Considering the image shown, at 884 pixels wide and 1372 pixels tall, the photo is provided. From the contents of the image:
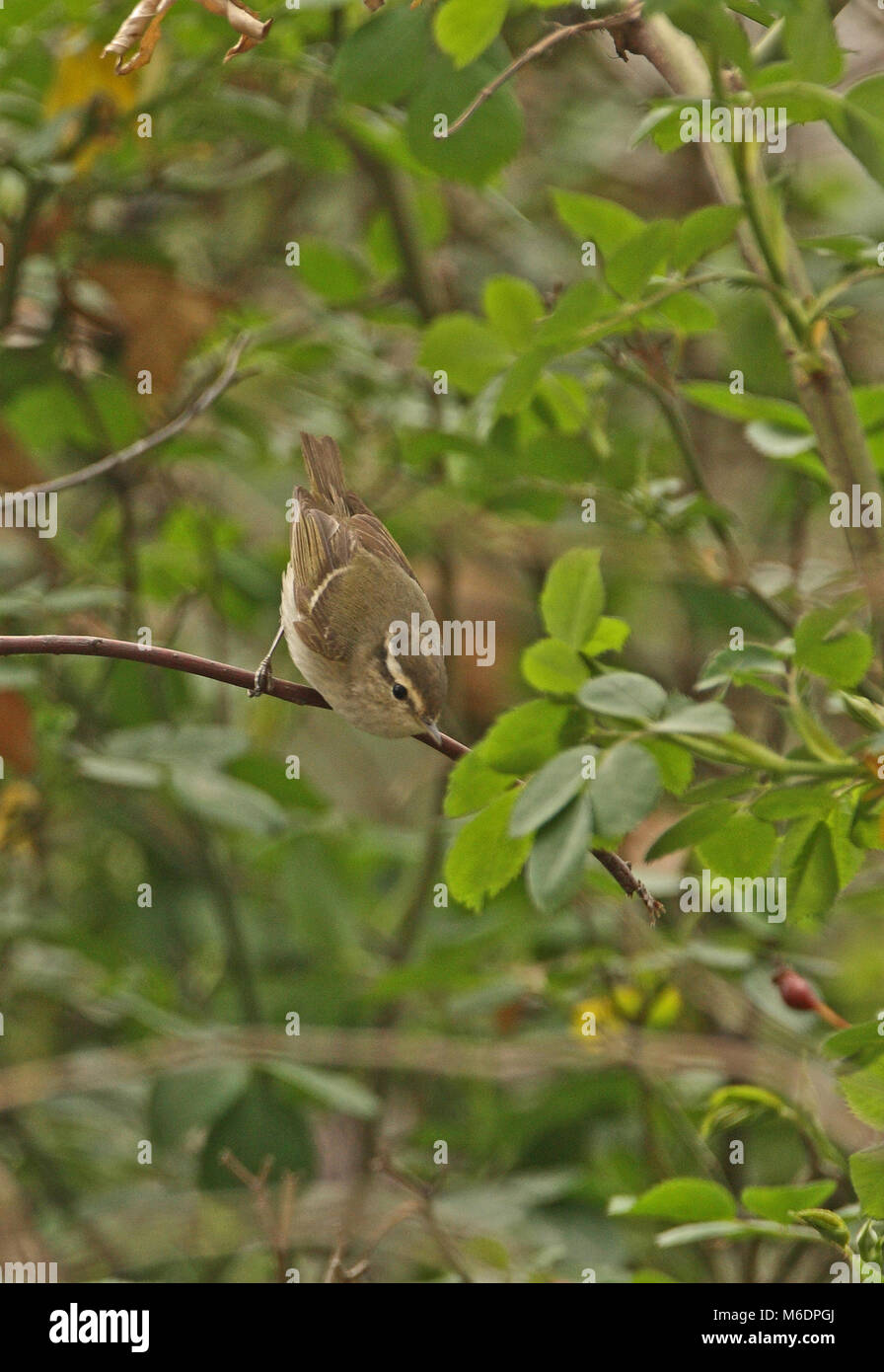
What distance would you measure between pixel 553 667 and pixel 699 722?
0.14 metres

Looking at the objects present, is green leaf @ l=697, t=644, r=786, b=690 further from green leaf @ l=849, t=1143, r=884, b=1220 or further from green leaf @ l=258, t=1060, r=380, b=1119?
green leaf @ l=258, t=1060, r=380, b=1119

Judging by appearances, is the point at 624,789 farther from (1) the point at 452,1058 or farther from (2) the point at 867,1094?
(1) the point at 452,1058

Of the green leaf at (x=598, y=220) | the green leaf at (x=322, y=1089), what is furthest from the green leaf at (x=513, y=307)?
the green leaf at (x=322, y=1089)

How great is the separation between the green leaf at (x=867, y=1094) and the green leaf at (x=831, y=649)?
1.18 ft

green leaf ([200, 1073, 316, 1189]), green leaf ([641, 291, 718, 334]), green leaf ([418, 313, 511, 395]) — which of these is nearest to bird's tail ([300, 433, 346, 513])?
green leaf ([418, 313, 511, 395])

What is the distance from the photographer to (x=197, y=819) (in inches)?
116

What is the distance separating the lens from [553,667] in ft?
4.27

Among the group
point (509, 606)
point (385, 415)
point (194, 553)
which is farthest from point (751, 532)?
point (194, 553)

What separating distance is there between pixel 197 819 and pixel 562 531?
38.5 inches

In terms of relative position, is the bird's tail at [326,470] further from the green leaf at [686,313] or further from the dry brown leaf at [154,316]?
the dry brown leaf at [154,316]

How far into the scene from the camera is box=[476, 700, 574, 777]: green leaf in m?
1.31

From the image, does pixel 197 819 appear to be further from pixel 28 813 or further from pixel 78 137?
pixel 78 137

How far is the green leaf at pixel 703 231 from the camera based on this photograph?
4.87ft

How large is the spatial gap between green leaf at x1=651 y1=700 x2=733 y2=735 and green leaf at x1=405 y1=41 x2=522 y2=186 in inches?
36.0
